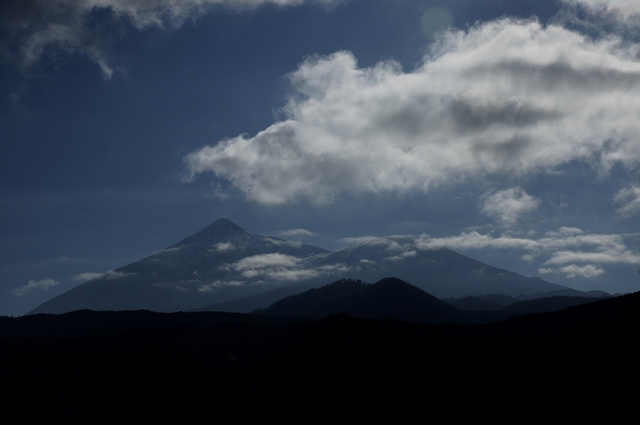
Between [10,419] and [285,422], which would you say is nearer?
[285,422]

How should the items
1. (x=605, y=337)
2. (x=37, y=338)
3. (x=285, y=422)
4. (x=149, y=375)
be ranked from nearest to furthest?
(x=285, y=422) → (x=605, y=337) → (x=149, y=375) → (x=37, y=338)

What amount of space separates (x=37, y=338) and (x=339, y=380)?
78.5 metres

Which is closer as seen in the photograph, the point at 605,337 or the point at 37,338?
the point at 605,337

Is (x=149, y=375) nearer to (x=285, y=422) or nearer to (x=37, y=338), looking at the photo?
(x=285, y=422)

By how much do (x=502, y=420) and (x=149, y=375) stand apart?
57.7m

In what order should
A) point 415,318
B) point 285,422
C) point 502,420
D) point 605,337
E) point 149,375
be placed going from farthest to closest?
point 415,318
point 149,375
point 605,337
point 285,422
point 502,420

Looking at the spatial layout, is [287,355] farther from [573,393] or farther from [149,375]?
[573,393]

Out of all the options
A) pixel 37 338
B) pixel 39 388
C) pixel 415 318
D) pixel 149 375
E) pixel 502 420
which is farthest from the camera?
pixel 415 318

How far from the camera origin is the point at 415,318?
196 meters

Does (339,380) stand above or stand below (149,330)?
below

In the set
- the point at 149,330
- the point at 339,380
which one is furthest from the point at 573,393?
the point at 149,330

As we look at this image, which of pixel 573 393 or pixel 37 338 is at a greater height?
pixel 37 338

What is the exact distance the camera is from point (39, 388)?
8794 centimetres

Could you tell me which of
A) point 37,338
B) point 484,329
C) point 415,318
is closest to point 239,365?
point 484,329
